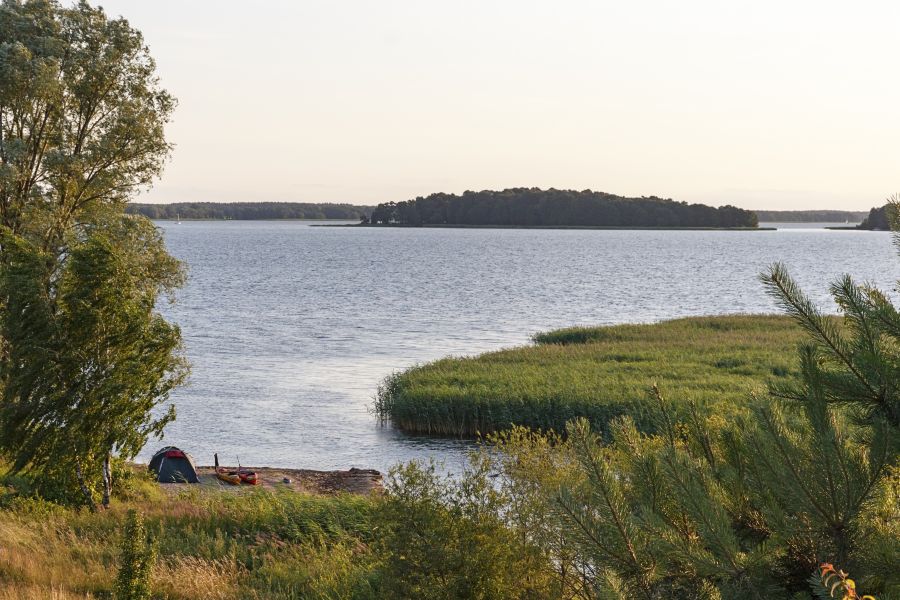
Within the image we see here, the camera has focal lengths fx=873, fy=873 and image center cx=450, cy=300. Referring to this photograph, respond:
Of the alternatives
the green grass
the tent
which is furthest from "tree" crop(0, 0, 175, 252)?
the green grass

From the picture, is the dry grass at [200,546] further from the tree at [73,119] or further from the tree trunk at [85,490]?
the tree at [73,119]

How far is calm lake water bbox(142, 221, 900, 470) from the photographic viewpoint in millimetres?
35375

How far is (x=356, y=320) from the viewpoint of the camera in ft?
241

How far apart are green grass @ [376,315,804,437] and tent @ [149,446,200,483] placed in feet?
33.0

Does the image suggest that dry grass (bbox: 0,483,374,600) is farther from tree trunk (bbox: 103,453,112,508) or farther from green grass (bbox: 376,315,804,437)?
green grass (bbox: 376,315,804,437)

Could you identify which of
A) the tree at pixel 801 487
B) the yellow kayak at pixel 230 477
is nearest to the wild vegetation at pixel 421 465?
the tree at pixel 801 487

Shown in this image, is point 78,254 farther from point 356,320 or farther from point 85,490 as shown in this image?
point 356,320

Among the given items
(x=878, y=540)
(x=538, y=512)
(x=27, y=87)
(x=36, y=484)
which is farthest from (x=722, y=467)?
(x=27, y=87)

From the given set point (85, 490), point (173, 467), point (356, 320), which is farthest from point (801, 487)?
point (356, 320)

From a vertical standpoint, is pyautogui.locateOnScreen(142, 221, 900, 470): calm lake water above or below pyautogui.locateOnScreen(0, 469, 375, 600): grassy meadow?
below

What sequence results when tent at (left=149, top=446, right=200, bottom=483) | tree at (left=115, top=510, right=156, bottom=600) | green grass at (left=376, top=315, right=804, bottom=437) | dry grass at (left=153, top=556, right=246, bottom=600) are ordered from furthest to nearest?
green grass at (left=376, top=315, right=804, bottom=437) < tent at (left=149, top=446, right=200, bottom=483) < dry grass at (left=153, top=556, right=246, bottom=600) < tree at (left=115, top=510, right=156, bottom=600)

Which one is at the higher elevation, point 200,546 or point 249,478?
point 200,546

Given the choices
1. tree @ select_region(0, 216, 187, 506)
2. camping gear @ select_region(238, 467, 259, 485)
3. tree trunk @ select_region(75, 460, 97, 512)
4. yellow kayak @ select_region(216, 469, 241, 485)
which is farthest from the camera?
camping gear @ select_region(238, 467, 259, 485)

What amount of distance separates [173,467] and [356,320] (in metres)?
45.2
